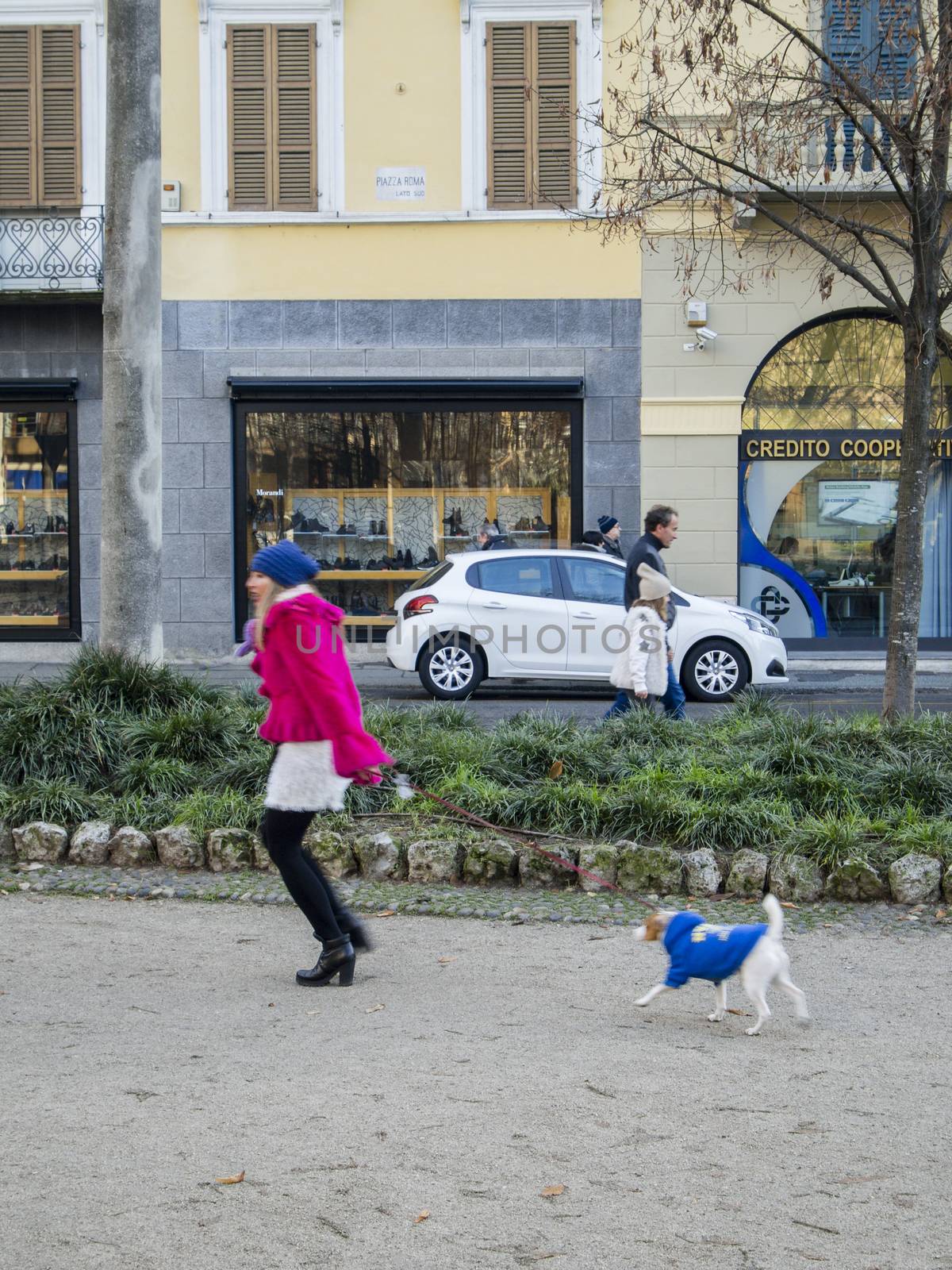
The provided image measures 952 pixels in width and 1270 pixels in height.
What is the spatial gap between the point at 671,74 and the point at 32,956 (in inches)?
624

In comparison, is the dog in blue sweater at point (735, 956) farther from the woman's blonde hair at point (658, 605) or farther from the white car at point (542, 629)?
the white car at point (542, 629)

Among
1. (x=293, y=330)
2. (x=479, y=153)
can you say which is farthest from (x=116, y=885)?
(x=479, y=153)

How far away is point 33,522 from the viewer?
63.1 ft

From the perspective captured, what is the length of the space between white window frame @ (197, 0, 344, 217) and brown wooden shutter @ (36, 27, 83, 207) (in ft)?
5.69

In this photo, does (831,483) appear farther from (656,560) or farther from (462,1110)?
(462,1110)

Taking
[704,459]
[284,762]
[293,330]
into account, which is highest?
[293,330]

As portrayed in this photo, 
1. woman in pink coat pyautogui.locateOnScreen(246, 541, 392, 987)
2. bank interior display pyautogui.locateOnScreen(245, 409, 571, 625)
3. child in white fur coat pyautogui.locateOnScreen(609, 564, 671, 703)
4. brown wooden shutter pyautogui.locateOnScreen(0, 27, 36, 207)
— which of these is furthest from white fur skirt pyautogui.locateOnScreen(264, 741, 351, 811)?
brown wooden shutter pyautogui.locateOnScreen(0, 27, 36, 207)

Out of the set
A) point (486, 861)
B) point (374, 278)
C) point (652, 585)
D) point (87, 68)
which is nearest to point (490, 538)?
point (374, 278)

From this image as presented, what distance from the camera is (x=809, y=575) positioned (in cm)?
1922

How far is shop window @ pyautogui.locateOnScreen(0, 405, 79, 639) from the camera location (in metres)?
19.0

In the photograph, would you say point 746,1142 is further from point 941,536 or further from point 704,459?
point 941,536

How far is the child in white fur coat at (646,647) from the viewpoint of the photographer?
9695 millimetres

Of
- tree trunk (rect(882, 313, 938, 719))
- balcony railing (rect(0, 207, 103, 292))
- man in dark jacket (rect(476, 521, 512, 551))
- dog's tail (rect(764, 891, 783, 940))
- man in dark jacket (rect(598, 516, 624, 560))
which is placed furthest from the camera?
balcony railing (rect(0, 207, 103, 292))

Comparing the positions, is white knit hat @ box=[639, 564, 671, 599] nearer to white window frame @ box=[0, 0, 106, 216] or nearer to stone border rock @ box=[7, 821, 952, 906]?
stone border rock @ box=[7, 821, 952, 906]
